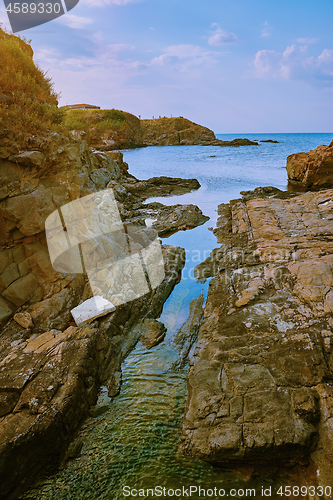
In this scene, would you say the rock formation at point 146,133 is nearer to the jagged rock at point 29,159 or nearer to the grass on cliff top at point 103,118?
the grass on cliff top at point 103,118

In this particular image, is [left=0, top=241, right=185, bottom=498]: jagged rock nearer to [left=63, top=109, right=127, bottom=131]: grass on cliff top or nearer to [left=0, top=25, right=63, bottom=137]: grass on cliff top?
[left=0, top=25, right=63, bottom=137]: grass on cliff top

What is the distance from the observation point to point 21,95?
24.1 ft

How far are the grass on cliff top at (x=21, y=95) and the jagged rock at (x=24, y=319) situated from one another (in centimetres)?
410

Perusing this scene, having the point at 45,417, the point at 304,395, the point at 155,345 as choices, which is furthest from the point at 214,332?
the point at 45,417

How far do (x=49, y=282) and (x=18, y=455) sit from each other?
3.60 metres

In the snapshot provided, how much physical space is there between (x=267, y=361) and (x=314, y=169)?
51.9ft

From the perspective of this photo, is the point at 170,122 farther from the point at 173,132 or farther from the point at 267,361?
the point at 267,361

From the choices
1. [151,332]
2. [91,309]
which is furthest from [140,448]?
[91,309]

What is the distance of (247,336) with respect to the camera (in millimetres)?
5582

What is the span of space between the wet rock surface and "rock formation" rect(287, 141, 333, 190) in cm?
1051

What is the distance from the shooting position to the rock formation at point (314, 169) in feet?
55.8

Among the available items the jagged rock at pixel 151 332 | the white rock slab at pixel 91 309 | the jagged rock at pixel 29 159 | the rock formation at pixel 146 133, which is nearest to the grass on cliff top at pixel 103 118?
the rock formation at pixel 146 133

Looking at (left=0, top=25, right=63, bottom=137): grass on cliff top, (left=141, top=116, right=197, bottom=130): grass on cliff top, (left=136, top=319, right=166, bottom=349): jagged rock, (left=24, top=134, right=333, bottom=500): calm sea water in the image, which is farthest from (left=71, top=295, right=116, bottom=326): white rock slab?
(left=141, top=116, right=197, bottom=130): grass on cliff top

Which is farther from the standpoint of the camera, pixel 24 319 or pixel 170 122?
pixel 170 122
